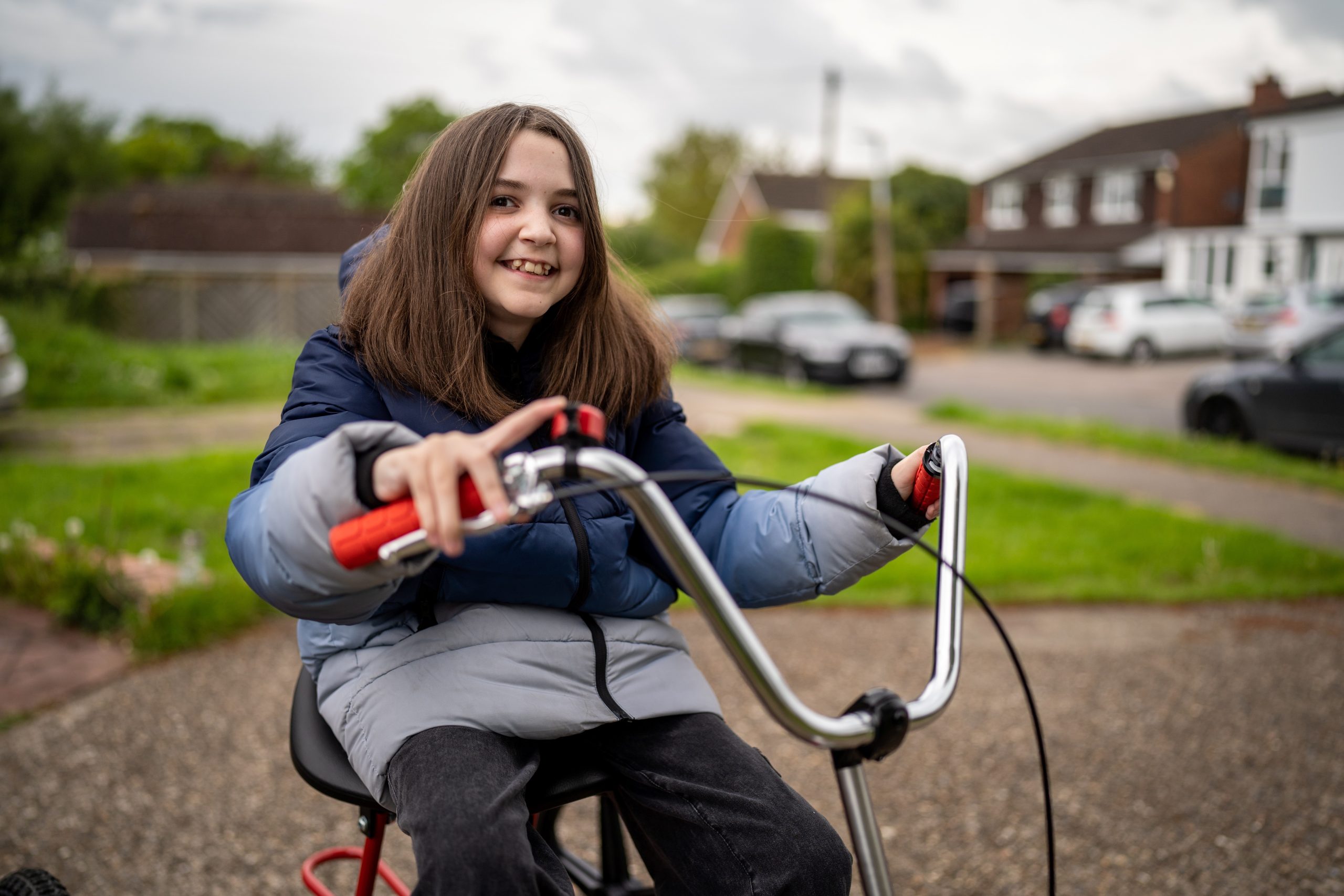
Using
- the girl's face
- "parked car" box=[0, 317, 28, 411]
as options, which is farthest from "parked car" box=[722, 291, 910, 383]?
the girl's face

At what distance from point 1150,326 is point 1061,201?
15739mm

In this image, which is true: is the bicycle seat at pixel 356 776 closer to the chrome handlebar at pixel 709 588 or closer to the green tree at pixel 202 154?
the chrome handlebar at pixel 709 588

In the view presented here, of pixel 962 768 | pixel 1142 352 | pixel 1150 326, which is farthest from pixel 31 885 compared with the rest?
pixel 1142 352

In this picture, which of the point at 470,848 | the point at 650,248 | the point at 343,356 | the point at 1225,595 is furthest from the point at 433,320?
the point at 650,248

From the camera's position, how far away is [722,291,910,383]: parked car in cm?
1664

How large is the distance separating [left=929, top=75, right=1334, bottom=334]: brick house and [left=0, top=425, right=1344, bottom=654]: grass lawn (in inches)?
931

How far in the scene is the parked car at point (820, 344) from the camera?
1664 cm

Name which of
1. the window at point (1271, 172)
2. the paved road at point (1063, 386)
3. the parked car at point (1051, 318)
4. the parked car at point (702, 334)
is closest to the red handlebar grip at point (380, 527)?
the paved road at point (1063, 386)

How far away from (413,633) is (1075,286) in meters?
27.6

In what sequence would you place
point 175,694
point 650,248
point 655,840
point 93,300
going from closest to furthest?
point 655,840 → point 175,694 → point 93,300 → point 650,248

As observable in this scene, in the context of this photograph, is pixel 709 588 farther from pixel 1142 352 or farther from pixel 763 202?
pixel 763 202

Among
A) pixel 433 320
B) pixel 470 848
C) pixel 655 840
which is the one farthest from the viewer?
pixel 433 320

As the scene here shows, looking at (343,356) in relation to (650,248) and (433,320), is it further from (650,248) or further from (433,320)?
(650,248)

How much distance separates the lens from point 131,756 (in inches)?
135
